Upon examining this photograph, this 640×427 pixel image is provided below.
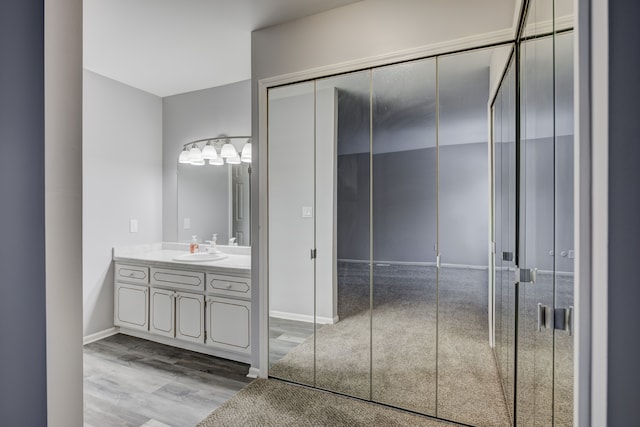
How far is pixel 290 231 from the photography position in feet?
8.42

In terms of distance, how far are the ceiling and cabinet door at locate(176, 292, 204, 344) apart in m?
2.16

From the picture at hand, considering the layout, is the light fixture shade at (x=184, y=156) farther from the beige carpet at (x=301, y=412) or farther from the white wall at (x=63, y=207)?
the white wall at (x=63, y=207)

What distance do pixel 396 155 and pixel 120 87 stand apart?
3140mm

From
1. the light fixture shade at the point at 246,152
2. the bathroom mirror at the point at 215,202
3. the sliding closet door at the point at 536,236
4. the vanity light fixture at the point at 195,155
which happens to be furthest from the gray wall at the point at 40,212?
the vanity light fixture at the point at 195,155

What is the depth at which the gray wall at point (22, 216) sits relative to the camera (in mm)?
659

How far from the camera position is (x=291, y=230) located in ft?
8.41

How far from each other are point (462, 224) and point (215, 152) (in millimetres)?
2644

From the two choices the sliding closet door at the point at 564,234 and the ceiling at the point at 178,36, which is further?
the ceiling at the point at 178,36

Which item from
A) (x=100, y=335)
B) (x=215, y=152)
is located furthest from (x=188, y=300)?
(x=215, y=152)

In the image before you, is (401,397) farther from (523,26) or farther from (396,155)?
(523,26)

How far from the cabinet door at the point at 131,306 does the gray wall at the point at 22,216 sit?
9.22 ft

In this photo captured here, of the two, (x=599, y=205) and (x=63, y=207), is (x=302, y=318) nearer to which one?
(x=63, y=207)

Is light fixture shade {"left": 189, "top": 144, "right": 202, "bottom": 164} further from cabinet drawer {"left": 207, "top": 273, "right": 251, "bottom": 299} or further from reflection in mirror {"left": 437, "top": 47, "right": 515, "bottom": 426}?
reflection in mirror {"left": 437, "top": 47, "right": 515, "bottom": 426}
